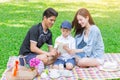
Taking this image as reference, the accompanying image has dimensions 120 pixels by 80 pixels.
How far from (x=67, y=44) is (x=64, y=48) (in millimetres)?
87

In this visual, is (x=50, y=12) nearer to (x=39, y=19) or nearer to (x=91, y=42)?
(x=91, y=42)

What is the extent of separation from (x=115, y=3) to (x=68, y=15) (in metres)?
3.16

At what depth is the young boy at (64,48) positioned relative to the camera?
19.0ft

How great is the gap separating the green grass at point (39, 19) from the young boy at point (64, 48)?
98cm

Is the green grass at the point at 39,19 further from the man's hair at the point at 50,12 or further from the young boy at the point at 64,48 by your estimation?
the man's hair at the point at 50,12

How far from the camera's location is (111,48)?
744 centimetres

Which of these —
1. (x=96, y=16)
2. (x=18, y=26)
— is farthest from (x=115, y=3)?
(x=18, y=26)

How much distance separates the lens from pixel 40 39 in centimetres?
577

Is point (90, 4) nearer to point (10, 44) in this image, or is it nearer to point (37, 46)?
point (10, 44)


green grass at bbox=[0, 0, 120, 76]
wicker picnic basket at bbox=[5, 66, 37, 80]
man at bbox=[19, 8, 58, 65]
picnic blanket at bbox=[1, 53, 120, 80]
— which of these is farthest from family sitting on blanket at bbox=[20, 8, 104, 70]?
green grass at bbox=[0, 0, 120, 76]

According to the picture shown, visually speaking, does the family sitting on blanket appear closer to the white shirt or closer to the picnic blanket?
the white shirt

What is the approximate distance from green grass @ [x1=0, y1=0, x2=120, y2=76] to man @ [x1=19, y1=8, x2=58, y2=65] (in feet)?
1.94

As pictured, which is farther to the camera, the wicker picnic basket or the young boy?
the young boy

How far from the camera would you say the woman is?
5859 millimetres
